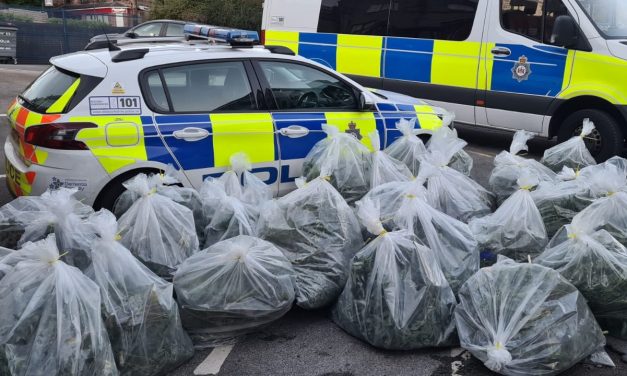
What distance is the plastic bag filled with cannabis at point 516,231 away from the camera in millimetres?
3623

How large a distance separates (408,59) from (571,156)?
2990 millimetres

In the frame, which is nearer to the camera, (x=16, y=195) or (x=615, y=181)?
(x=615, y=181)

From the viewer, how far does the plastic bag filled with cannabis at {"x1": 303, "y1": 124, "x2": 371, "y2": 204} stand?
4.38 m

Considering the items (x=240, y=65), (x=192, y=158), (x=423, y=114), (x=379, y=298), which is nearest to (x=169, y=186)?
(x=192, y=158)

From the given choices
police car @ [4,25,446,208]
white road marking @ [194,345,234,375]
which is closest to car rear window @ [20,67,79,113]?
police car @ [4,25,446,208]

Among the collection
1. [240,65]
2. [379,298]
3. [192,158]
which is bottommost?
[379,298]

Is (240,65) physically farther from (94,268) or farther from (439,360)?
(439,360)

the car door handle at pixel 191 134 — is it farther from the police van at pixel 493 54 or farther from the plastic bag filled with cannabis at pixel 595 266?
the police van at pixel 493 54

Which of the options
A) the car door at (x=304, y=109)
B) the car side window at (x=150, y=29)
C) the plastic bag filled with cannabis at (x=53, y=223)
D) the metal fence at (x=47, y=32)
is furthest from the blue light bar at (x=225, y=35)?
the metal fence at (x=47, y=32)

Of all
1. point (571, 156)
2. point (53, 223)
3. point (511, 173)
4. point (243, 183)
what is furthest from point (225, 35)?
point (571, 156)

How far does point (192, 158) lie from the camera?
428 centimetres

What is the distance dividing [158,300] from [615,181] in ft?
8.74

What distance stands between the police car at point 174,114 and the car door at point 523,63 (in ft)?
8.47

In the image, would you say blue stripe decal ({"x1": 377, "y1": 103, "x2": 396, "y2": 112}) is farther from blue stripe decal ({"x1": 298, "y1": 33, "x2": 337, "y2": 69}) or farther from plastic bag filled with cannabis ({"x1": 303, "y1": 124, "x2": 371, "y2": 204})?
blue stripe decal ({"x1": 298, "y1": 33, "x2": 337, "y2": 69})
